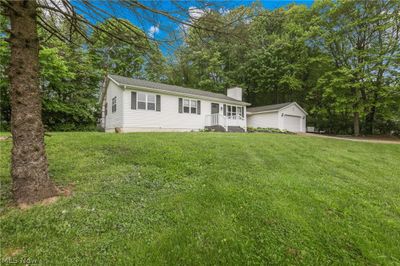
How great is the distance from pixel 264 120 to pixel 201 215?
19300 millimetres

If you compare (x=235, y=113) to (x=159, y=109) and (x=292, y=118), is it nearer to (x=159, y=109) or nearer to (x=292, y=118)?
(x=292, y=118)

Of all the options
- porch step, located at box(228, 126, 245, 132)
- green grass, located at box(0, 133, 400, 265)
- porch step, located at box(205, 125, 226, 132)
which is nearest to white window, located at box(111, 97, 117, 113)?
porch step, located at box(205, 125, 226, 132)

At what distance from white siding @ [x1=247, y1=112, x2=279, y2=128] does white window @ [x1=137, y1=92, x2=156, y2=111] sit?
12.3 metres

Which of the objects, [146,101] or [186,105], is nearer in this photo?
[146,101]

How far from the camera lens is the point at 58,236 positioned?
2469 mm

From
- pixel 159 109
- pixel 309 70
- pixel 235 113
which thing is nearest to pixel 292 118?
pixel 309 70

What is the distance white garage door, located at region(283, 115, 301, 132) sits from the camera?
20.4 metres

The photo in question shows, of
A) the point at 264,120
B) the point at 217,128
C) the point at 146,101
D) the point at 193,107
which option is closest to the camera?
the point at 146,101

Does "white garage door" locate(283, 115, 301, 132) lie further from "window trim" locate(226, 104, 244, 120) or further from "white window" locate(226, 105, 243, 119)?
"white window" locate(226, 105, 243, 119)

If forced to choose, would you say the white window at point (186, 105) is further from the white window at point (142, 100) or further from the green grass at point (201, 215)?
the green grass at point (201, 215)

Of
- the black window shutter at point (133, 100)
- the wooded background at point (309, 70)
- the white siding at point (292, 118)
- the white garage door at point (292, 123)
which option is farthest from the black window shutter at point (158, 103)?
the white garage door at point (292, 123)

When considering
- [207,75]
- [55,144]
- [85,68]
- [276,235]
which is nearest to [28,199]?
[276,235]

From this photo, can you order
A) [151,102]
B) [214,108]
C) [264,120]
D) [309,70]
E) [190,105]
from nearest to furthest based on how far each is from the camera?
[151,102] < [190,105] < [214,108] < [264,120] < [309,70]

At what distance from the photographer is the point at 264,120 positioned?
21.0 meters
